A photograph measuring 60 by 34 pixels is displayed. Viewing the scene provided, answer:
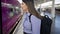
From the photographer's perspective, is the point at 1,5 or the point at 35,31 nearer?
the point at 1,5

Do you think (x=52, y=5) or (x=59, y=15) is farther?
(x=59, y=15)

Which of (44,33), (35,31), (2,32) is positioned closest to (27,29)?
(35,31)

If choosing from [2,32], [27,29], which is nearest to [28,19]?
[27,29]

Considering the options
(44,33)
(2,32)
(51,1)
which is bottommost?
(44,33)

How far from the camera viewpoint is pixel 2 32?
323 millimetres

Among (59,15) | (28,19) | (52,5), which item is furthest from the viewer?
(59,15)

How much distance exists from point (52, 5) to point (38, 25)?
52 centimetres

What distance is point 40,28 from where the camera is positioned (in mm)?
1356

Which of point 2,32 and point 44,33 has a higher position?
point 2,32

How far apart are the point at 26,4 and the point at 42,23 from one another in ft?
2.03

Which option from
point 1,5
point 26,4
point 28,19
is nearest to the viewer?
point 1,5

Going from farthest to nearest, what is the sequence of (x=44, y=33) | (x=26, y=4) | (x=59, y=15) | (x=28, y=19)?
(x=59, y=15) < (x=44, y=33) < (x=28, y=19) < (x=26, y=4)

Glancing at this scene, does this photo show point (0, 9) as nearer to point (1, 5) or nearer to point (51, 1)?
point (1, 5)

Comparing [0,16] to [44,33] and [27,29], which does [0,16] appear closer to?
[27,29]
